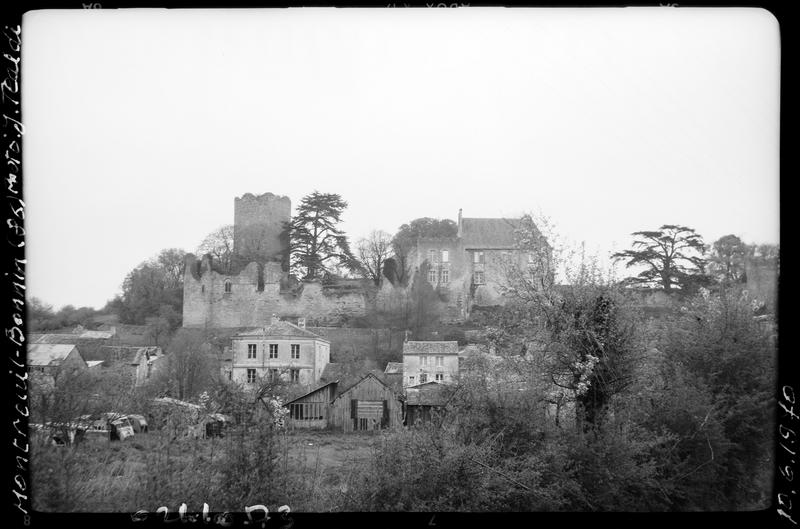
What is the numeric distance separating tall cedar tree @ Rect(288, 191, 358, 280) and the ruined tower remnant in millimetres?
294

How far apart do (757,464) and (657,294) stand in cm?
272

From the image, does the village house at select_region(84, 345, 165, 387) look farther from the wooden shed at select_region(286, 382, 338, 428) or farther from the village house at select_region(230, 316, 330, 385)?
the wooden shed at select_region(286, 382, 338, 428)

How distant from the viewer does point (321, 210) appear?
10906 millimetres

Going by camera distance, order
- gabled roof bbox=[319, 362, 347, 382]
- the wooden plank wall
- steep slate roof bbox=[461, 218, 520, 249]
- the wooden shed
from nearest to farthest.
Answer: the wooden shed < the wooden plank wall < gabled roof bbox=[319, 362, 347, 382] < steep slate roof bbox=[461, 218, 520, 249]

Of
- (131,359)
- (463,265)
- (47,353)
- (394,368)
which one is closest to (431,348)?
(394,368)

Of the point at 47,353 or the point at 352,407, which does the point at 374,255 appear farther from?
the point at 47,353

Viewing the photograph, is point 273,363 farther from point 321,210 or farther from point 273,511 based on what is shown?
point 273,511

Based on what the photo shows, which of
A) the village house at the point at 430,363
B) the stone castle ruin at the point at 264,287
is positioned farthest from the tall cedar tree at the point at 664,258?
the stone castle ruin at the point at 264,287

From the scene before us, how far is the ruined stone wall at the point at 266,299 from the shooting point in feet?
48.3

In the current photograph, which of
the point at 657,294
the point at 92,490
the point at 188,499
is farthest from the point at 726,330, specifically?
Answer: the point at 92,490

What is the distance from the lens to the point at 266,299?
1688cm

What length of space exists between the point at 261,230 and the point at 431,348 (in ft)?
29.4

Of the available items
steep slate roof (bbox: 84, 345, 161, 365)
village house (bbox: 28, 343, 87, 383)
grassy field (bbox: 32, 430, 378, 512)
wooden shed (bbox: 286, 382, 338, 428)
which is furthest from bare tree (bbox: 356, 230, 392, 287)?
grassy field (bbox: 32, 430, 378, 512)

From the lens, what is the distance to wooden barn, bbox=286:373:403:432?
684 cm
